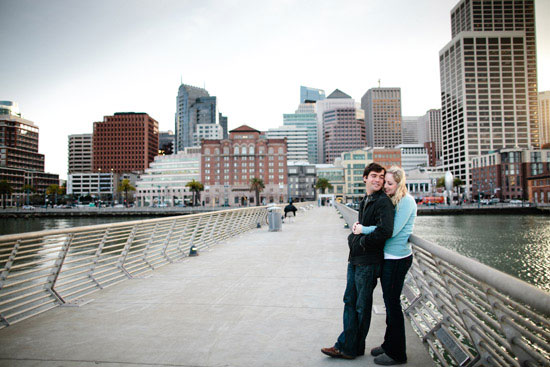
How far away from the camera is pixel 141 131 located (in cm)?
18812

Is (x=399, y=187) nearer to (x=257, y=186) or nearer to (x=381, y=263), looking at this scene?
(x=381, y=263)

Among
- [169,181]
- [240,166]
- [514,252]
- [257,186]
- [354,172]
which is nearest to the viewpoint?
[514,252]

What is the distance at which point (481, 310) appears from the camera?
3000 millimetres

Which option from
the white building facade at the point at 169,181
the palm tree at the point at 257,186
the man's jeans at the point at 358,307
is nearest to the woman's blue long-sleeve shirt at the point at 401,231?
the man's jeans at the point at 358,307

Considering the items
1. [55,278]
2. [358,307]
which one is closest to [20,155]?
[55,278]

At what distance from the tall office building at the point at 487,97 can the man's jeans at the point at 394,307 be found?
16412cm

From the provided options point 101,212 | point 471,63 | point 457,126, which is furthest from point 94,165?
point 471,63

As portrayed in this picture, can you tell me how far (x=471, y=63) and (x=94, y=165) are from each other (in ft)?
643

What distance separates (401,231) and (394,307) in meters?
0.75

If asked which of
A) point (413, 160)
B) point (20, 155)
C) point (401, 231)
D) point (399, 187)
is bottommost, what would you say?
point (401, 231)

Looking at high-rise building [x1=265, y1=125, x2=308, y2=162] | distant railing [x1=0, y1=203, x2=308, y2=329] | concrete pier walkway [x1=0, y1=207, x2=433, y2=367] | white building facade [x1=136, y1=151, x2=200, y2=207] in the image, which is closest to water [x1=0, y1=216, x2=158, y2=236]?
distant railing [x1=0, y1=203, x2=308, y2=329]

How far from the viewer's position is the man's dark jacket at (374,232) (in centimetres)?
340

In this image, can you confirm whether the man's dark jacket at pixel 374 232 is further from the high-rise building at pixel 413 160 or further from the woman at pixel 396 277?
the high-rise building at pixel 413 160

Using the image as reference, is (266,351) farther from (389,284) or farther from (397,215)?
(397,215)
